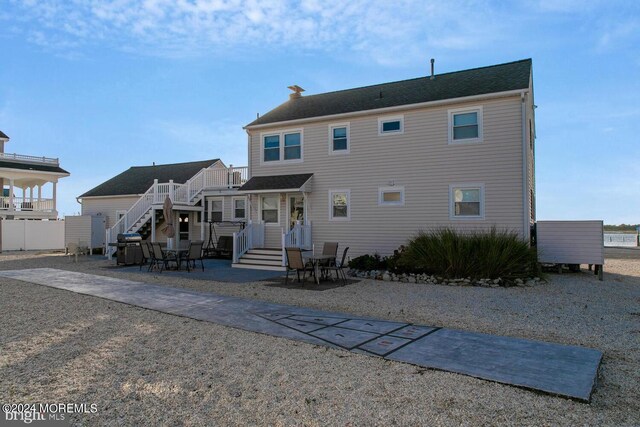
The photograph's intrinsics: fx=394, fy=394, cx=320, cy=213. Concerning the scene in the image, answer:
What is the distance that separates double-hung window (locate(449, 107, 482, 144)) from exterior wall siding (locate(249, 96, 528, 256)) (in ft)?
0.59

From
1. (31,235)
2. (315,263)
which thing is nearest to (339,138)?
(315,263)

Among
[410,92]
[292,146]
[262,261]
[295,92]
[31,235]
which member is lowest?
[262,261]

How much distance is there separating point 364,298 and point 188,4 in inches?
341

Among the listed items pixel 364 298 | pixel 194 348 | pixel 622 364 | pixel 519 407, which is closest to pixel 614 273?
pixel 364 298

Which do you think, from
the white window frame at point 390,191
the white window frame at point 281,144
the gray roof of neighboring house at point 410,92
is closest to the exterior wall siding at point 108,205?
the white window frame at point 281,144

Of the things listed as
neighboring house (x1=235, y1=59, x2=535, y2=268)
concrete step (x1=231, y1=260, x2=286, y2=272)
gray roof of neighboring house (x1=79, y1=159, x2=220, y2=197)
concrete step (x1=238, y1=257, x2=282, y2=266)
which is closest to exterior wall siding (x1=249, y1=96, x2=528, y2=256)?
Answer: neighboring house (x1=235, y1=59, x2=535, y2=268)

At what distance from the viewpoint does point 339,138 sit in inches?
644

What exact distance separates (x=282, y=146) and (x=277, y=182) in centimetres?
190

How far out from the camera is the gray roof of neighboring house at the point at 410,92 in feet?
46.2

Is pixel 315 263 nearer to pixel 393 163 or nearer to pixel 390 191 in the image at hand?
pixel 390 191

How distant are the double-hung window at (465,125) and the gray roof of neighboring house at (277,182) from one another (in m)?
5.92

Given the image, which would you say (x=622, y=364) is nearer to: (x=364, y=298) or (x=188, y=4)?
(x=364, y=298)

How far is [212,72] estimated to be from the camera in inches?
560

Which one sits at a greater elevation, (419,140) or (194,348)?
(419,140)
